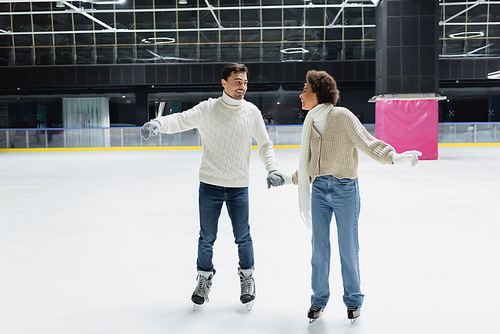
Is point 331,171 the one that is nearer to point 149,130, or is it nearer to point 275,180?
point 275,180

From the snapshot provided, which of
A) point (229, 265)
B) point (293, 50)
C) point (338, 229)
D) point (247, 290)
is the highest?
point (293, 50)

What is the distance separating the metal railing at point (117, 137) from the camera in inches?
859

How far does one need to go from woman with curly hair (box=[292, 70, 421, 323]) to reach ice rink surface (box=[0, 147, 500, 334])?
31 cm

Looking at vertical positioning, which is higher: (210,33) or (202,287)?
(210,33)

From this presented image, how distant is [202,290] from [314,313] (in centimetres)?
75

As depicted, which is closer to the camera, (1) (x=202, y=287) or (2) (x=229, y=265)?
(1) (x=202, y=287)

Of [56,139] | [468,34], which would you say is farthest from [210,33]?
[468,34]

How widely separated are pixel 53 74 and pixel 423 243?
25612 millimetres

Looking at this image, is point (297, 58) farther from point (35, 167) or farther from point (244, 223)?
point (244, 223)

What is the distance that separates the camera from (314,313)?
9.61 feet

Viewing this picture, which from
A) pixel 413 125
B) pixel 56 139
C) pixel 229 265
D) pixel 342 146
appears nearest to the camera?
pixel 342 146

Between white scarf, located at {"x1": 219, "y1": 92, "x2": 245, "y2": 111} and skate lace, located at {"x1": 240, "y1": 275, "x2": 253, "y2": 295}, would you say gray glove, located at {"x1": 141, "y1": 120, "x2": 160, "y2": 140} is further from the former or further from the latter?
skate lace, located at {"x1": 240, "y1": 275, "x2": 253, "y2": 295}

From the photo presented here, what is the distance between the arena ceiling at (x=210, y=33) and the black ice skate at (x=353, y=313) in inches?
961

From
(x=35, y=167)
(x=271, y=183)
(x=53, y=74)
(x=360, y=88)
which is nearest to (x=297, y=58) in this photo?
(x=360, y=88)
